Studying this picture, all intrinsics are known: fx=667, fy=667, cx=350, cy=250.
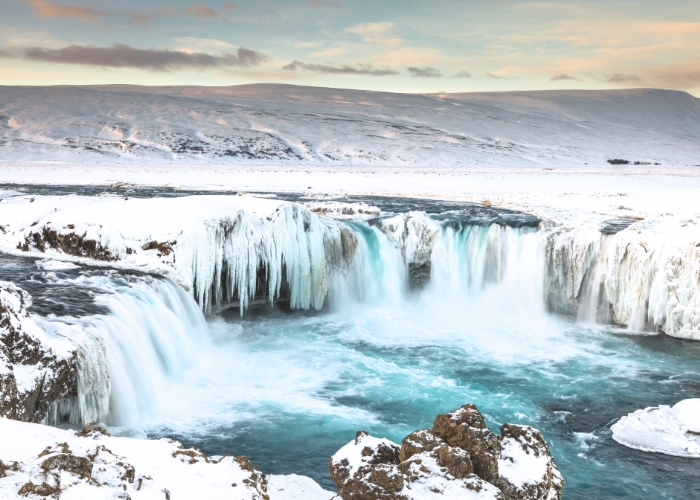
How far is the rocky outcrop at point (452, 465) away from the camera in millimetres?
5102

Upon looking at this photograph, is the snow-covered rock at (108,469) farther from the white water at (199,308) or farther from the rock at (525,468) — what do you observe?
the white water at (199,308)

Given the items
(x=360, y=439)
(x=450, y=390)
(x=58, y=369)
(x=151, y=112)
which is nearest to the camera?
(x=360, y=439)

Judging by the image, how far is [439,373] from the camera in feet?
41.5

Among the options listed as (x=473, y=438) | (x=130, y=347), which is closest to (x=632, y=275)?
(x=130, y=347)

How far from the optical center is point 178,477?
4906 mm

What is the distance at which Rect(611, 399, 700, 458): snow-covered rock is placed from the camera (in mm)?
9375

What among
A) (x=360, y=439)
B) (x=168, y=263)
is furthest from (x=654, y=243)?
(x=360, y=439)

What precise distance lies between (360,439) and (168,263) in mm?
8688

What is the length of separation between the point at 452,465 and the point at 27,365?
5.00 meters

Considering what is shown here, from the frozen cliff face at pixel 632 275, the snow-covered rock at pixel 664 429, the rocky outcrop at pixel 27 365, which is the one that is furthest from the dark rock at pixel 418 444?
the frozen cliff face at pixel 632 275

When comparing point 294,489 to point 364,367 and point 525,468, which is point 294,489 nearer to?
point 525,468

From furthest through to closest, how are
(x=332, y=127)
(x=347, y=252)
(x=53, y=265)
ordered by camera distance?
1. (x=332, y=127)
2. (x=347, y=252)
3. (x=53, y=265)

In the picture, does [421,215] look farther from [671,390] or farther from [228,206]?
[671,390]

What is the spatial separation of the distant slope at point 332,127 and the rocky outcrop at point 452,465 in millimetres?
63659
